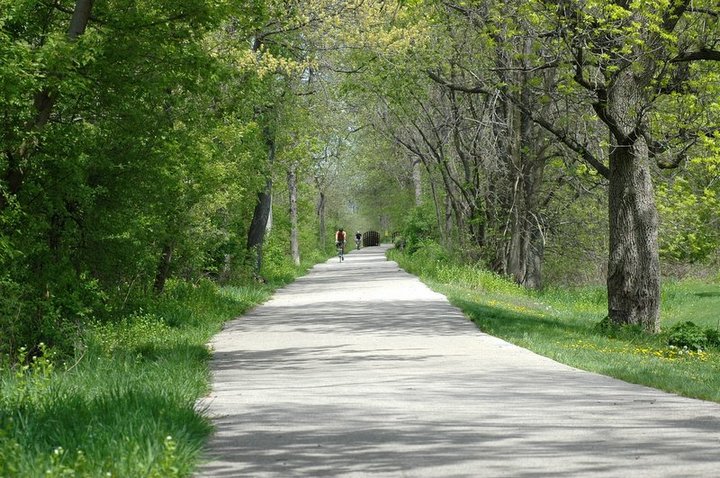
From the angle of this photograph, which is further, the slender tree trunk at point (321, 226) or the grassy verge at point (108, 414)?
the slender tree trunk at point (321, 226)

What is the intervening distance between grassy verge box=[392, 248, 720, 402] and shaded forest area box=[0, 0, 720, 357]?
188 cm

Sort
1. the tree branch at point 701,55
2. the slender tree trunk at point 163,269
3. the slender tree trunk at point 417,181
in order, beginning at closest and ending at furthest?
the tree branch at point 701,55 → the slender tree trunk at point 163,269 → the slender tree trunk at point 417,181

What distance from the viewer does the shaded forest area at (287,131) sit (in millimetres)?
15500

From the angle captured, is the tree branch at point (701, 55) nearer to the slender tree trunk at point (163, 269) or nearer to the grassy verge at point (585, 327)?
the grassy verge at point (585, 327)

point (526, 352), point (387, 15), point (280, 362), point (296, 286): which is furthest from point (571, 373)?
point (296, 286)

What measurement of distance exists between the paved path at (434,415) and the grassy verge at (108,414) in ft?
1.09

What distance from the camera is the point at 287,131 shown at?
Answer: 35031 mm

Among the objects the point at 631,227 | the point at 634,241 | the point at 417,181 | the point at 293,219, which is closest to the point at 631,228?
the point at 631,227

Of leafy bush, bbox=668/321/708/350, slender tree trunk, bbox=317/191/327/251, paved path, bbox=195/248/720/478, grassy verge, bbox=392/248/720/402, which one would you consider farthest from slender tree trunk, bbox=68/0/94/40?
slender tree trunk, bbox=317/191/327/251

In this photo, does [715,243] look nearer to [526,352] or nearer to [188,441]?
[526,352]

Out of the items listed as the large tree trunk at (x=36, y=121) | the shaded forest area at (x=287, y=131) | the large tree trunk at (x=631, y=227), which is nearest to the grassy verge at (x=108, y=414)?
the shaded forest area at (x=287, y=131)

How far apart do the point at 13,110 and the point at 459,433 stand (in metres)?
8.34

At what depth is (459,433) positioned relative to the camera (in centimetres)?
889

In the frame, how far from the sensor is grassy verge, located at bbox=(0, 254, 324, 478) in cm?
690
